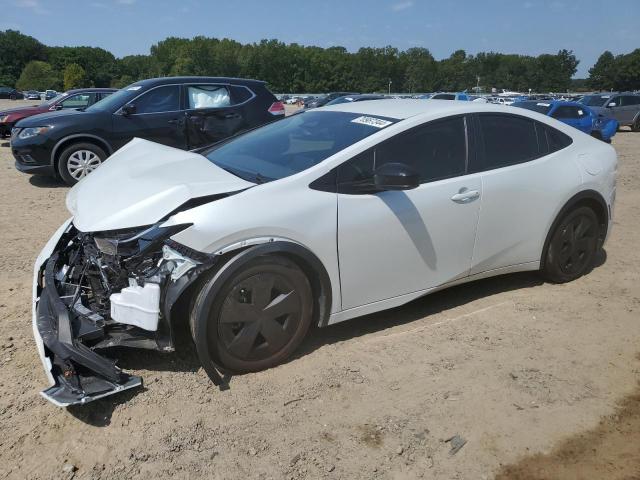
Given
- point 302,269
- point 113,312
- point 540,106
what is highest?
point 540,106

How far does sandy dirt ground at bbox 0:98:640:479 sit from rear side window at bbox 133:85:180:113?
16.4 feet

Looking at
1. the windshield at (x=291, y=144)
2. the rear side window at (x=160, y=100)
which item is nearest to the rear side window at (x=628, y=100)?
the rear side window at (x=160, y=100)

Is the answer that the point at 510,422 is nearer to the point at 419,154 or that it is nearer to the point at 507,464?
the point at 507,464

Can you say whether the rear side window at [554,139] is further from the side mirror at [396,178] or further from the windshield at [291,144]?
the side mirror at [396,178]

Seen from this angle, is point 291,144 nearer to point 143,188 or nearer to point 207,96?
point 143,188

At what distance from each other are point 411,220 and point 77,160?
6671 mm

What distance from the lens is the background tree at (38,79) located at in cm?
9969

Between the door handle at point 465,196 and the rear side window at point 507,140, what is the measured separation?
0.80 ft

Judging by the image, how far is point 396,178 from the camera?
10.6 feet

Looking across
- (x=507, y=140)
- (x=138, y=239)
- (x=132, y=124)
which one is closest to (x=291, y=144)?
(x=138, y=239)

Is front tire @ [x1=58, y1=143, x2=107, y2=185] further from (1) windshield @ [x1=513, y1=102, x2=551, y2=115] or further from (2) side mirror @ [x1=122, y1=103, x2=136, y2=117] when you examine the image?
(1) windshield @ [x1=513, y1=102, x2=551, y2=115]

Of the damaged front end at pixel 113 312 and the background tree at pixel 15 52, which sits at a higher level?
the background tree at pixel 15 52

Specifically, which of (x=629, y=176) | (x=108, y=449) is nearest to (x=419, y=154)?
(x=108, y=449)

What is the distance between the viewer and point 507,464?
8.42 feet
